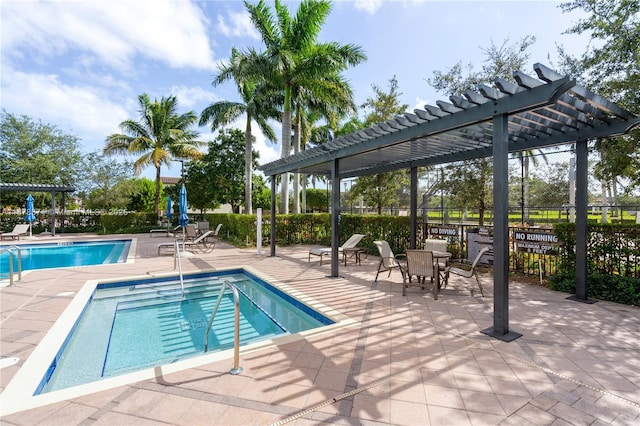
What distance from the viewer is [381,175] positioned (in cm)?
1548

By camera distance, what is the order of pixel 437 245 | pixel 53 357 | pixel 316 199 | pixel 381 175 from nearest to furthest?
pixel 53 357 < pixel 437 245 < pixel 381 175 < pixel 316 199

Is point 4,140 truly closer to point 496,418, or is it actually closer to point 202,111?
point 202,111

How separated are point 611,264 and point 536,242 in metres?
Answer: 1.42

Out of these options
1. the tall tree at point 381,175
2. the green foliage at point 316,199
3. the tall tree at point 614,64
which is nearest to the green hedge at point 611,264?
the tall tree at point 614,64

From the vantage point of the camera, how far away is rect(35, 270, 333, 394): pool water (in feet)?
13.1

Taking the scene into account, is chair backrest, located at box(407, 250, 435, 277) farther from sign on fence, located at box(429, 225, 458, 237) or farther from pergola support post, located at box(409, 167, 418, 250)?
sign on fence, located at box(429, 225, 458, 237)

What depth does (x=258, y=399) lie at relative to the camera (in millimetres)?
2697

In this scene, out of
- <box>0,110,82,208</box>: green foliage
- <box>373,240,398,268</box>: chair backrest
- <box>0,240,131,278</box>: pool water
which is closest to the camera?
<box>373,240,398,268</box>: chair backrest

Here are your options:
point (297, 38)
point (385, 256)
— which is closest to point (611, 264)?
point (385, 256)

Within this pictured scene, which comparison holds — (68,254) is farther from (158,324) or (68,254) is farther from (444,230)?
(444,230)

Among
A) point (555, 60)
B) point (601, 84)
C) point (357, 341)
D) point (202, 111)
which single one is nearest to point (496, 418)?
point (357, 341)

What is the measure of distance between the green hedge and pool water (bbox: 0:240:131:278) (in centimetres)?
1274

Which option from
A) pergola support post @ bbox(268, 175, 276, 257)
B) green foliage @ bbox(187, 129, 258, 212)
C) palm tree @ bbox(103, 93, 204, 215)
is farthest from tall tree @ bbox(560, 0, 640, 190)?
palm tree @ bbox(103, 93, 204, 215)

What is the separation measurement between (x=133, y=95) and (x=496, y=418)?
26921 millimetres
